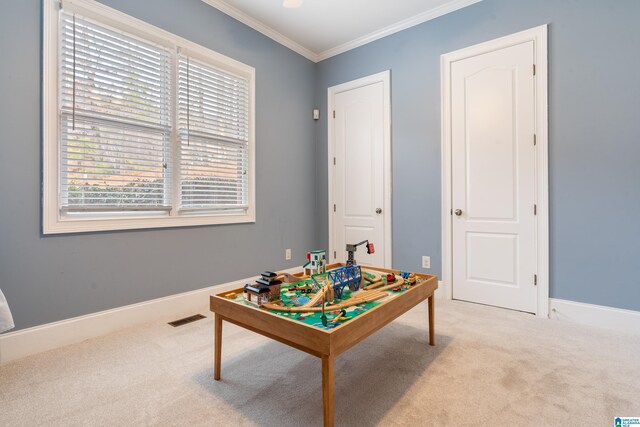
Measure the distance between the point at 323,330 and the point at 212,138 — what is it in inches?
93.4

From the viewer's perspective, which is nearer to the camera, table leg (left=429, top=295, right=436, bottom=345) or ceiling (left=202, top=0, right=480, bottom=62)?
table leg (left=429, top=295, right=436, bottom=345)

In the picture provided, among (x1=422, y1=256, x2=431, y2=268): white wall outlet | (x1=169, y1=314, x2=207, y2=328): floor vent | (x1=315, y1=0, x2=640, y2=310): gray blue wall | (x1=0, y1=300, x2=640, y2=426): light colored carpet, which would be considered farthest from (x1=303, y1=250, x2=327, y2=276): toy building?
(x1=315, y1=0, x2=640, y2=310): gray blue wall

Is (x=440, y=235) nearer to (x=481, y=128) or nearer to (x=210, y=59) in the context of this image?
(x=481, y=128)

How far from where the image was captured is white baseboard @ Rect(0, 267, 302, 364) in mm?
1951

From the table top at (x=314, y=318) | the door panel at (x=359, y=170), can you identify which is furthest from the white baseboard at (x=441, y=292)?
the table top at (x=314, y=318)

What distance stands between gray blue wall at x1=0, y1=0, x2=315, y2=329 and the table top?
122 centimetres

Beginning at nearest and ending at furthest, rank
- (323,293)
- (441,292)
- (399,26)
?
(323,293) → (441,292) → (399,26)

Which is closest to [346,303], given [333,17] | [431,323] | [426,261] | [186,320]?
[431,323]

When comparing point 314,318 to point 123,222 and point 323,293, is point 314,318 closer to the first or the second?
point 323,293

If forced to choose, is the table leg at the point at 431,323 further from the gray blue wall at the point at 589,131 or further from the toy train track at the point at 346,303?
the gray blue wall at the point at 589,131

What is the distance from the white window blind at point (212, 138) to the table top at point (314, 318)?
1499 millimetres

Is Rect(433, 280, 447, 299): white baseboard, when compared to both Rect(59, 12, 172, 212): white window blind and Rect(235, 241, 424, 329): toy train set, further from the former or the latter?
Rect(59, 12, 172, 212): white window blind

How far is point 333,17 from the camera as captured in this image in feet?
10.8

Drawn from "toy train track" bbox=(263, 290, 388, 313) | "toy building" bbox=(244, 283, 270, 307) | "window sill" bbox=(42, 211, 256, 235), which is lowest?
"toy train track" bbox=(263, 290, 388, 313)
